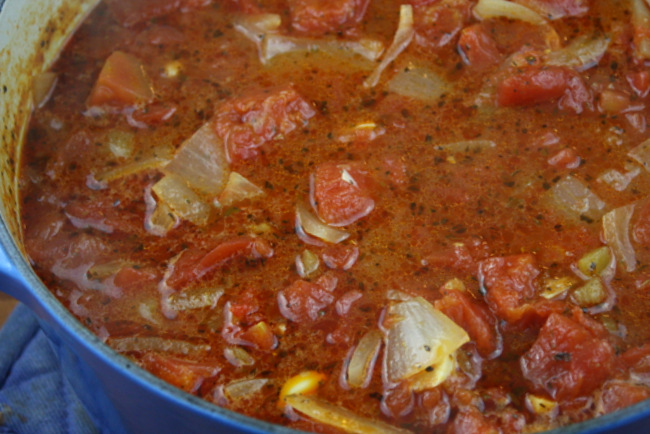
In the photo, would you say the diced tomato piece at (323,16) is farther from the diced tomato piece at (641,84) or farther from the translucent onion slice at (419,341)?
the translucent onion slice at (419,341)

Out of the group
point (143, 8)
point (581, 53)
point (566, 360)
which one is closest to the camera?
point (566, 360)

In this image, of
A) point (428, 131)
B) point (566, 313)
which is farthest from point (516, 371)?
point (428, 131)

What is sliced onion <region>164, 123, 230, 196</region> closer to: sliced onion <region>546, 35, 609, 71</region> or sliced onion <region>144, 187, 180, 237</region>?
sliced onion <region>144, 187, 180, 237</region>

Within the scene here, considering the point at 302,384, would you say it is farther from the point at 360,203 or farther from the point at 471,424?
the point at 360,203

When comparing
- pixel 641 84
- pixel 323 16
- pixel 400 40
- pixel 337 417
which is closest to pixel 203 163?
pixel 323 16

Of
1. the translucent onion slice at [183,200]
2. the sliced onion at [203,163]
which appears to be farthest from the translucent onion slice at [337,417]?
the sliced onion at [203,163]

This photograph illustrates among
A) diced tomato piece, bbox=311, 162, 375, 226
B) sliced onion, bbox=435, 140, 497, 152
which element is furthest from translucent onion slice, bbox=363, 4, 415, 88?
diced tomato piece, bbox=311, 162, 375, 226

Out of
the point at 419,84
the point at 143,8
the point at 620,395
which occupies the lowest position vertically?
the point at 620,395
